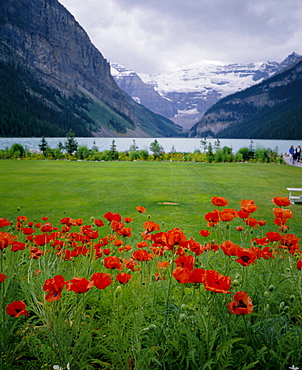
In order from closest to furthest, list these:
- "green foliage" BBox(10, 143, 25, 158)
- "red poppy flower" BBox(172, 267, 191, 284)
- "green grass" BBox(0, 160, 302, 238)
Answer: "red poppy flower" BBox(172, 267, 191, 284)
"green grass" BBox(0, 160, 302, 238)
"green foliage" BBox(10, 143, 25, 158)

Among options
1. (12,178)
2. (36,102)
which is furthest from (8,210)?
(36,102)

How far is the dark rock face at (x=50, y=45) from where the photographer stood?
153 m

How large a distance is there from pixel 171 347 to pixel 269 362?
0.54 meters

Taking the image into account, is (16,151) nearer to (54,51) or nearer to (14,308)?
(14,308)

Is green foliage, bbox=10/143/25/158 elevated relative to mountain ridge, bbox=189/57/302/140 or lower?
lower

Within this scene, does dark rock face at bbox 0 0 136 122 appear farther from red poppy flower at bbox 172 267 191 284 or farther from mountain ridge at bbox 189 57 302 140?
red poppy flower at bbox 172 267 191 284

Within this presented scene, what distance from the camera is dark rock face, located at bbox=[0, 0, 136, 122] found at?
15300 centimetres

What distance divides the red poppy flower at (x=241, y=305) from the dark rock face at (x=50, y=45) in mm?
163598

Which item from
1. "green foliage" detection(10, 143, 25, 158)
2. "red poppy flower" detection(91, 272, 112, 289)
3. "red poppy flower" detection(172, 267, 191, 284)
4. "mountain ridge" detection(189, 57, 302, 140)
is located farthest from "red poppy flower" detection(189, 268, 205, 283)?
"mountain ridge" detection(189, 57, 302, 140)

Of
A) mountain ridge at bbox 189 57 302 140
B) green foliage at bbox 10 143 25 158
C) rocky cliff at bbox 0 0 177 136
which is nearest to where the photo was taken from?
green foliage at bbox 10 143 25 158

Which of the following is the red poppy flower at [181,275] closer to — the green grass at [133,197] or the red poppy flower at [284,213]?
the red poppy flower at [284,213]

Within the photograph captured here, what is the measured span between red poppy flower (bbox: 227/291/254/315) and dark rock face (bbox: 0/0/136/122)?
16360 centimetres

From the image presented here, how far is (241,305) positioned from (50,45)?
19822cm

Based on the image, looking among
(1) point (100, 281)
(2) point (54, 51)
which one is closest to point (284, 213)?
(1) point (100, 281)
